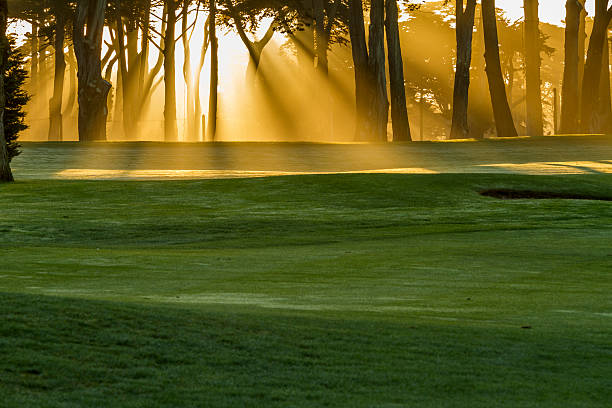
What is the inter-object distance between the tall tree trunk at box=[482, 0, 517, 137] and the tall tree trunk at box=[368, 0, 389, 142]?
5732 mm

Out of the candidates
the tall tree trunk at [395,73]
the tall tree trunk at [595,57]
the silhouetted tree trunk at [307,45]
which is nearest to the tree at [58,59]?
the silhouetted tree trunk at [307,45]

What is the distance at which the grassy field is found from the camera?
22.7ft

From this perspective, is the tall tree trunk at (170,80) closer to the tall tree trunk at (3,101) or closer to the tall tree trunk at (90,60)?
the tall tree trunk at (90,60)

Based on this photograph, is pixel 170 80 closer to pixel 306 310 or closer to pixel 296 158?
pixel 296 158

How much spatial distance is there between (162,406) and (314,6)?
6581 centimetres

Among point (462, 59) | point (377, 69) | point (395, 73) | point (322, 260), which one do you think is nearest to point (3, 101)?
point (322, 260)

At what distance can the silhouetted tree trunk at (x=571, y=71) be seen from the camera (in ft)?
220

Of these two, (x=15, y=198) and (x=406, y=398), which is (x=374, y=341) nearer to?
(x=406, y=398)

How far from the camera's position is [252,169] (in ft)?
157

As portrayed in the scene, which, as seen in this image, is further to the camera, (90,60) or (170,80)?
(170,80)

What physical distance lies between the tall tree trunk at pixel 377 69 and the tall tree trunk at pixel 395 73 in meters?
0.47

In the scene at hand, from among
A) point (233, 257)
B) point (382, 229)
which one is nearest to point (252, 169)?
point (382, 229)

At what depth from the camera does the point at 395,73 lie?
63250 mm

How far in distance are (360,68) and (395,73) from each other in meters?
2.17
